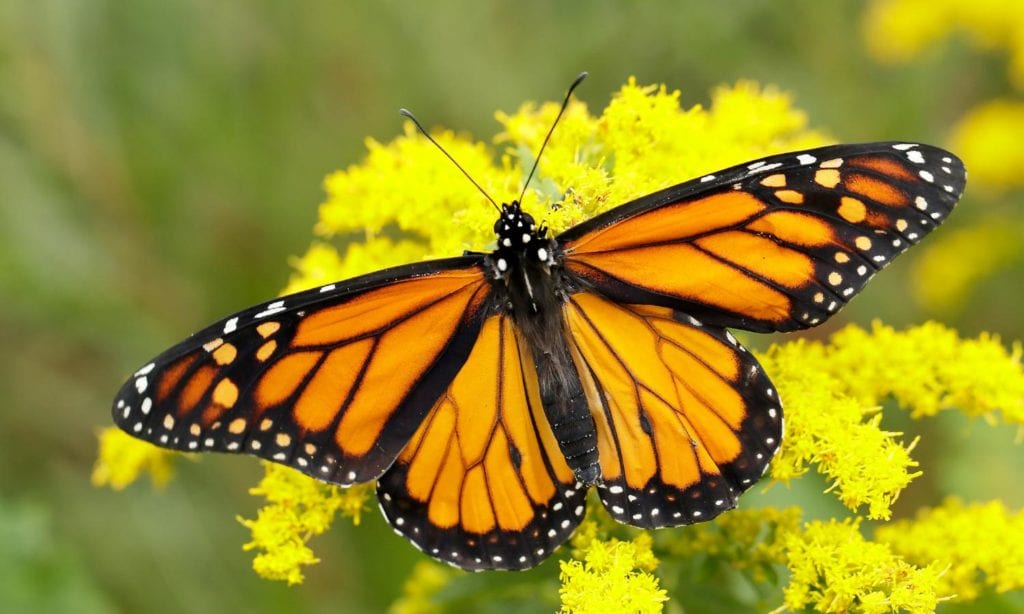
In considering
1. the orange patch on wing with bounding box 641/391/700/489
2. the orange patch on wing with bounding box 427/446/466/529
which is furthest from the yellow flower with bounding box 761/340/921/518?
the orange patch on wing with bounding box 427/446/466/529

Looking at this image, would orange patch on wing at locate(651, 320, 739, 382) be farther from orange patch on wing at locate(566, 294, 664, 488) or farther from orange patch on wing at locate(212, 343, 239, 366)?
orange patch on wing at locate(212, 343, 239, 366)

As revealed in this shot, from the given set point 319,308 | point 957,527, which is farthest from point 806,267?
point 319,308

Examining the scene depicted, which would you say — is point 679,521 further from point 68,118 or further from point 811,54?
point 811,54

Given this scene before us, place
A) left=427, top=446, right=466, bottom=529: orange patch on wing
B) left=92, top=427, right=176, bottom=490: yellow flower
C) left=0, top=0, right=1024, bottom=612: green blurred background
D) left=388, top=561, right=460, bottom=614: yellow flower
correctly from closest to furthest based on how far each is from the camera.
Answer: left=427, top=446, right=466, bottom=529: orange patch on wing → left=92, top=427, right=176, bottom=490: yellow flower → left=388, top=561, right=460, bottom=614: yellow flower → left=0, top=0, right=1024, bottom=612: green blurred background

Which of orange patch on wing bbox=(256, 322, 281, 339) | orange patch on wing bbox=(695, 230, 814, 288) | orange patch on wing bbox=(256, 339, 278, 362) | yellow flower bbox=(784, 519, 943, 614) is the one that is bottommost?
yellow flower bbox=(784, 519, 943, 614)

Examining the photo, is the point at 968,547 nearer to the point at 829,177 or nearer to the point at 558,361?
the point at 829,177

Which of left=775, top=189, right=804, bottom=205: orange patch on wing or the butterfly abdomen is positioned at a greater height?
left=775, top=189, right=804, bottom=205: orange patch on wing

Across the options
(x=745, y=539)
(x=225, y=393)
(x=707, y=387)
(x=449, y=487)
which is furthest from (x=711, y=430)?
(x=225, y=393)
